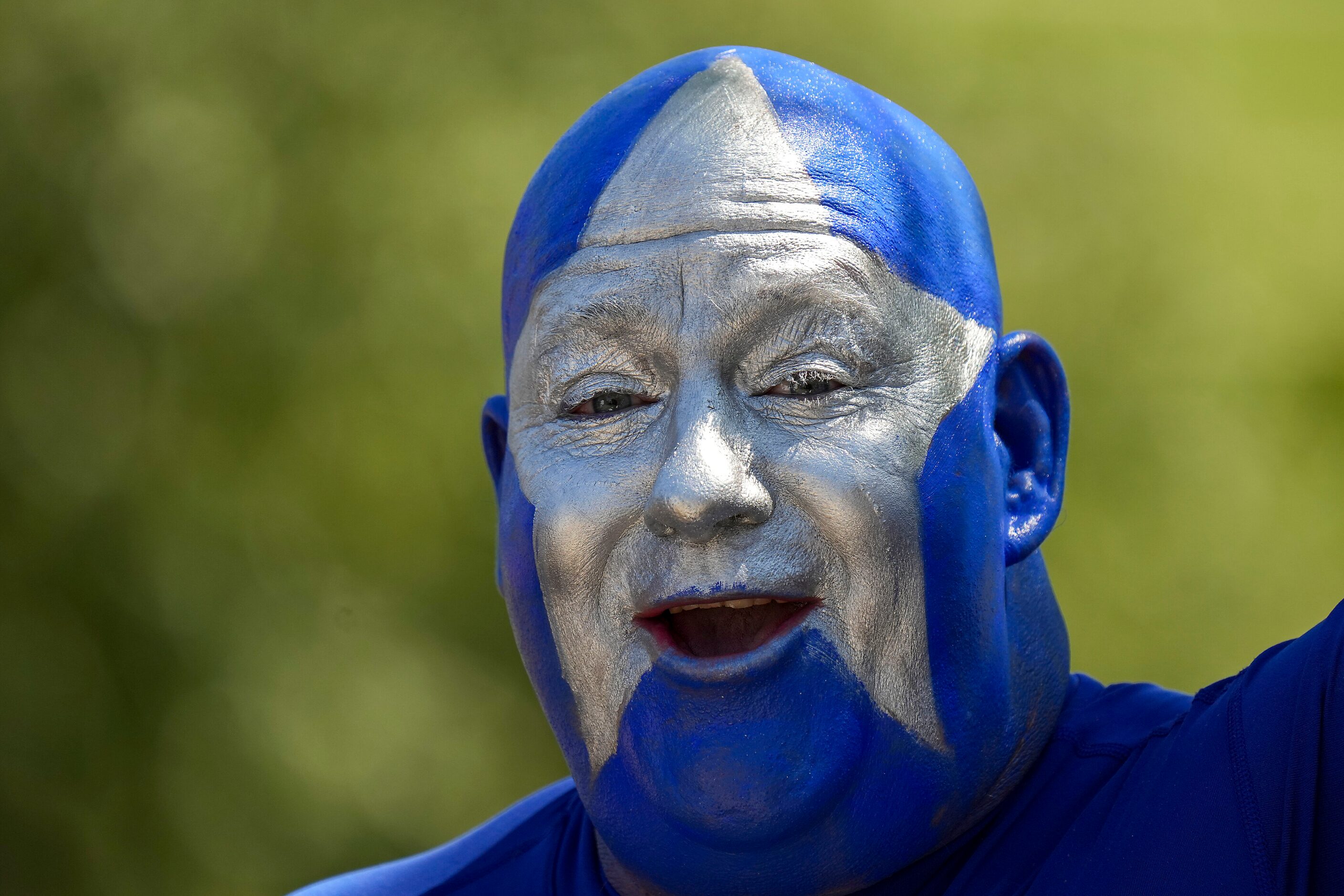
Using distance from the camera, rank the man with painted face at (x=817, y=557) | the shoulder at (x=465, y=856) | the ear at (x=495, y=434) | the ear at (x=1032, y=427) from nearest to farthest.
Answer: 1. the man with painted face at (x=817, y=557)
2. the ear at (x=1032, y=427)
3. the ear at (x=495, y=434)
4. the shoulder at (x=465, y=856)

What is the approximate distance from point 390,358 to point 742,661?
136 inches

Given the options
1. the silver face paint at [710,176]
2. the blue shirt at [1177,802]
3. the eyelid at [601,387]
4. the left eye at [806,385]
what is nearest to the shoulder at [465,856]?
the blue shirt at [1177,802]

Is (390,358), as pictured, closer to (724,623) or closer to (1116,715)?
(724,623)

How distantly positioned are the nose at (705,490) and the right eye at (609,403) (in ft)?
0.42

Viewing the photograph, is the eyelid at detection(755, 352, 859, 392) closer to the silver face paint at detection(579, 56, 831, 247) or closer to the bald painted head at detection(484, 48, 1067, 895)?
the bald painted head at detection(484, 48, 1067, 895)

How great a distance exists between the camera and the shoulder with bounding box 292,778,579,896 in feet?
7.55

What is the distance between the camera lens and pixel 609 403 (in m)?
1.89

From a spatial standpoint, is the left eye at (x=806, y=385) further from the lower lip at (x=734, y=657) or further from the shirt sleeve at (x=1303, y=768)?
the shirt sleeve at (x=1303, y=768)

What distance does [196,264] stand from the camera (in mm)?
4922

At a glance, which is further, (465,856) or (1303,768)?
(465,856)

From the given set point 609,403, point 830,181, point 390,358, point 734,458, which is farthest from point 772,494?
point 390,358

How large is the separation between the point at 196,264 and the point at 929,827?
12.5 feet

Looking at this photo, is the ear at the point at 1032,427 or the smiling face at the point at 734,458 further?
the ear at the point at 1032,427

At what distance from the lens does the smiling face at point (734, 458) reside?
172 cm
